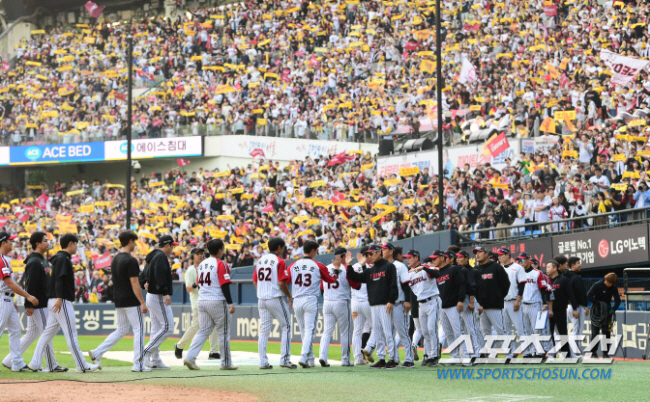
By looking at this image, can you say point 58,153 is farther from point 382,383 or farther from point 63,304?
point 382,383

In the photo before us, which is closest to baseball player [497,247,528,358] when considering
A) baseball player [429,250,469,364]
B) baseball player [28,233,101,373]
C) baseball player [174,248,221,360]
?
baseball player [429,250,469,364]

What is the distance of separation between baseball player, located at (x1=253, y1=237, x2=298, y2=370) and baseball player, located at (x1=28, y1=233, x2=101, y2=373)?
8.57ft

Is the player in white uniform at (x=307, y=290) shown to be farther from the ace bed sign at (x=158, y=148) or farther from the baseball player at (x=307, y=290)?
the ace bed sign at (x=158, y=148)

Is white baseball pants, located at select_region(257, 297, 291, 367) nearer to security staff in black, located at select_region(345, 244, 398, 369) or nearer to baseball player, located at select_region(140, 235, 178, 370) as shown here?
security staff in black, located at select_region(345, 244, 398, 369)

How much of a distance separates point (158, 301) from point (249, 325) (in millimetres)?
10719

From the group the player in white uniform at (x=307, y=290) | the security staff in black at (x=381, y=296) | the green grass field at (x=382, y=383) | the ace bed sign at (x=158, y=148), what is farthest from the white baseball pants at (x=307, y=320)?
the ace bed sign at (x=158, y=148)

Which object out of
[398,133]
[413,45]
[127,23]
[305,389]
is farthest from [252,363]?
[127,23]

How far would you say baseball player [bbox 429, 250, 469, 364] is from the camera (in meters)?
14.2

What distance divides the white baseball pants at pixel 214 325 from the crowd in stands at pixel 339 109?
30.3 feet

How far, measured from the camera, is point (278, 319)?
1377cm

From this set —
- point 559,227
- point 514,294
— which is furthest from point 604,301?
point 559,227

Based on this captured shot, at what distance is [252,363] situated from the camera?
15781 millimetres

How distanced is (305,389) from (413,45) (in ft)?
86.1

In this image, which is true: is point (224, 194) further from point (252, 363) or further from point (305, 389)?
point (305, 389)
